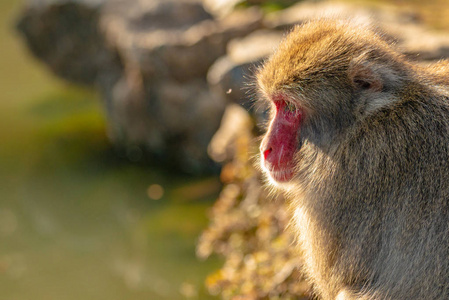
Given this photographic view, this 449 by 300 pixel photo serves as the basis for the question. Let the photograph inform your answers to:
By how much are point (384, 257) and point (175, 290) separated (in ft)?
8.83

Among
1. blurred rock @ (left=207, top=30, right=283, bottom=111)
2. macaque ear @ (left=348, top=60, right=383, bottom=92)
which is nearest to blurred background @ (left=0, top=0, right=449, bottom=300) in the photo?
blurred rock @ (left=207, top=30, right=283, bottom=111)

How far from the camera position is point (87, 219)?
571 cm

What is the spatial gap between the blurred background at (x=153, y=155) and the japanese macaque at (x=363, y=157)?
109 centimetres

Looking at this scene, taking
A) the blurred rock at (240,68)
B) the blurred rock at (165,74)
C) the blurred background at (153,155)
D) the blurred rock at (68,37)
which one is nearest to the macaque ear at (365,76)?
the blurred background at (153,155)

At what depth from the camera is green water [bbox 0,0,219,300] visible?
15.7 ft

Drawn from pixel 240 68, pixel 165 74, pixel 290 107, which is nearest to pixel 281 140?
pixel 290 107

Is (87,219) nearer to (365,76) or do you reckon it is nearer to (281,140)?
(281,140)

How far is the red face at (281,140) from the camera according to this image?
2.41 metres

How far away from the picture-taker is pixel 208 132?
20.9ft

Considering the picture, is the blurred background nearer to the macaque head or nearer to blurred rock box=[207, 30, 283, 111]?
blurred rock box=[207, 30, 283, 111]

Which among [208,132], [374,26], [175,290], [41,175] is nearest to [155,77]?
[208,132]

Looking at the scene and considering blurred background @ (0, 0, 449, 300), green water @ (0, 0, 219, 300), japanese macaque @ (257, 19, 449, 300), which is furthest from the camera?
green water @ (0, 0, 219, 300)

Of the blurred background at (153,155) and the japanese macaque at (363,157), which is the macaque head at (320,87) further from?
→ the blurred background at (153,155)

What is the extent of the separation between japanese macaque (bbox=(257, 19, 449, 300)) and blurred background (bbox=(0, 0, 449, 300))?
1.09 meters
